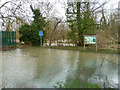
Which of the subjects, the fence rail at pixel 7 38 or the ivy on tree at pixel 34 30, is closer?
the fence rail at pixel 7 38

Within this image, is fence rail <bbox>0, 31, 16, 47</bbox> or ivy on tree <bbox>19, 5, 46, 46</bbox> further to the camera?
ivy on tree <bbox>19, 5, 46, 46</bbox>

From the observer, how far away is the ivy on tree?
11234 millimetres

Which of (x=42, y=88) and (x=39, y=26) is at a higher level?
(x=39, y=26)

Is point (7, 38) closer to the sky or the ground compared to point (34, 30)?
closer to the ground

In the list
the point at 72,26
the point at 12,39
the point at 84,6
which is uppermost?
the point at 84,6

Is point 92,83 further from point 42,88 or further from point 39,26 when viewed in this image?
point 39,26

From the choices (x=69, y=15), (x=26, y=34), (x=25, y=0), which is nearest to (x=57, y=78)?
(x=25, y=0)

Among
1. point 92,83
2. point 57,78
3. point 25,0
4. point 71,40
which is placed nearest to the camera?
point 92,83

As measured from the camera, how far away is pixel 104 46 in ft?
26.8

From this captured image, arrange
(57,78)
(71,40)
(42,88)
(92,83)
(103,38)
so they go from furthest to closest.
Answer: (71,40), (103,38), (57,78), (92,83), (42,88)

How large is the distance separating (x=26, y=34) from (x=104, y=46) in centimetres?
855

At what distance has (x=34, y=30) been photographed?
442 inches

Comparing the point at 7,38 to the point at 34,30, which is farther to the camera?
the point at 34,30

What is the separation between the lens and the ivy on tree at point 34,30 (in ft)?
36.9
